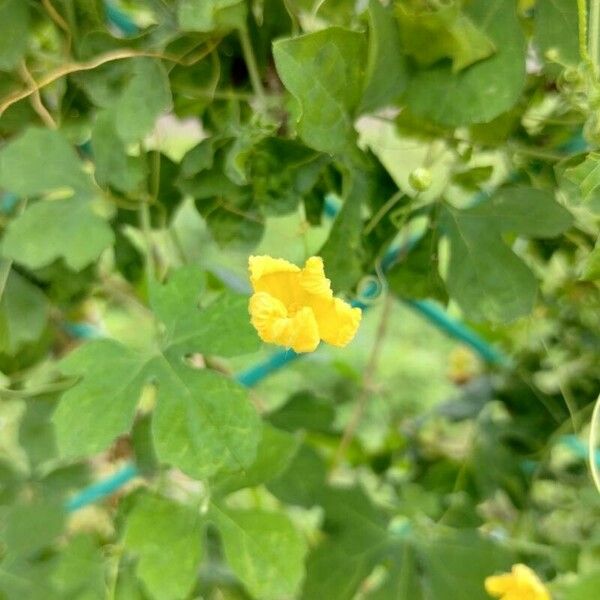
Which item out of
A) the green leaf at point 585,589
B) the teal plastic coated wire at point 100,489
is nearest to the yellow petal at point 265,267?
the green leaf at point 585,589

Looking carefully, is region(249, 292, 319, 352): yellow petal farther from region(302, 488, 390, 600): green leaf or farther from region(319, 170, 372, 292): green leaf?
region(302, 488, 390, 600): green leaf

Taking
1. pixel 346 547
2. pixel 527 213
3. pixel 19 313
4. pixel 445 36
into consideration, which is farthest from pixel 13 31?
pixel 346 547

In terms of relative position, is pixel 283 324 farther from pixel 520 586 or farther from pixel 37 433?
pixel 37 433

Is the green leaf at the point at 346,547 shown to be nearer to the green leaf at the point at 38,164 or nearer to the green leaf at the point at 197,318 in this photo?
the green leaf at the point at 197,318

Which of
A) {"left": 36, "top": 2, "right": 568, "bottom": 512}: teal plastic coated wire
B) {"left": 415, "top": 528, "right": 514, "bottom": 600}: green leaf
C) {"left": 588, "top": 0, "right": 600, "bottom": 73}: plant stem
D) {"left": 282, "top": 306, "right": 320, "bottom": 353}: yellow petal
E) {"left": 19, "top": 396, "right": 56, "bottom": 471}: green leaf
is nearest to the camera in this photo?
{"left": 282, "top": 306, "right": 320, "bottom": 353}: yellow petal

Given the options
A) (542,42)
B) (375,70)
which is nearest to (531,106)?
(542,42)

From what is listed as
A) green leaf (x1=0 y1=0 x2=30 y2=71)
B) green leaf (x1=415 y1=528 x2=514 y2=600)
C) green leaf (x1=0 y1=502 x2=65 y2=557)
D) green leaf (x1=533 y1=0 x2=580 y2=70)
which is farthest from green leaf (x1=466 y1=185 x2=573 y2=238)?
green leaf (x1=0 y1=502 x2=65 y2=557)

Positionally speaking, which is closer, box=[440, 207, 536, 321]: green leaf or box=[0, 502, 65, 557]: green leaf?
box=[440, 207, 536, 321]: green leaf
